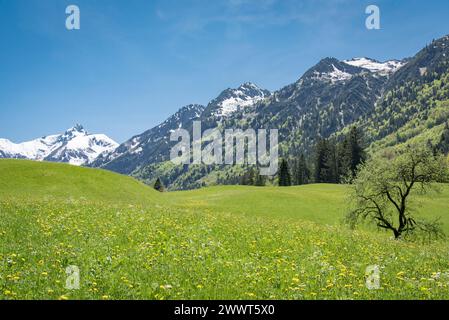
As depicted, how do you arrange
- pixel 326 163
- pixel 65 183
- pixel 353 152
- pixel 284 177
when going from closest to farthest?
pixel 65 183
pixel 353 152
pixel 284 177
pixel 326 163

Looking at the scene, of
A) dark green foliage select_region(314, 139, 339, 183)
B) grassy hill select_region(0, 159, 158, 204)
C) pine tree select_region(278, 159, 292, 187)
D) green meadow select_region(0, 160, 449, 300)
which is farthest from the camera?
dark green foliage select_region(314, 139, 339, 183)

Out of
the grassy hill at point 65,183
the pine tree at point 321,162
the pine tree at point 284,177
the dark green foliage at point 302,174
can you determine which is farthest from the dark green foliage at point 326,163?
the grassy hill at point 65,183

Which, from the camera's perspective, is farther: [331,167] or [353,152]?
[331,167]

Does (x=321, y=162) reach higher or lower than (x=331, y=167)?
higher

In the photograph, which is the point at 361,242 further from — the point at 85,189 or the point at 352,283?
the point at 85,189

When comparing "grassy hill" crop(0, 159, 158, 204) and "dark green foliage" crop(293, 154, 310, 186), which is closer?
"grassy hill" crop(0, 159, 158, 204)

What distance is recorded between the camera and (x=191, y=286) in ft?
34.9

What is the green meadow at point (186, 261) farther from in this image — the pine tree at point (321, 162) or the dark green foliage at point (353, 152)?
the pine tree at point (321, 162)

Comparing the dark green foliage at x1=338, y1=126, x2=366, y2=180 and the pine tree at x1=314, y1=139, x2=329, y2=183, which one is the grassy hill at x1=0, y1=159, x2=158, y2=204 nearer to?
the dark green foliage at x1=338, y1=126, x2=366, y2=180

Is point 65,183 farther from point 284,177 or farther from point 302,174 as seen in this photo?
point 302,174

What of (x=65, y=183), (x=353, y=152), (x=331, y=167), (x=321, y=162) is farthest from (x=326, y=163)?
(x=65, y=183)

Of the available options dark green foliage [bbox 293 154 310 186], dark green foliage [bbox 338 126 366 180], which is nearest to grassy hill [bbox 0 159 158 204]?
dark green foliage [bbox 338 126 366 180]

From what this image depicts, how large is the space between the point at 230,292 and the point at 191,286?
1.18 m
